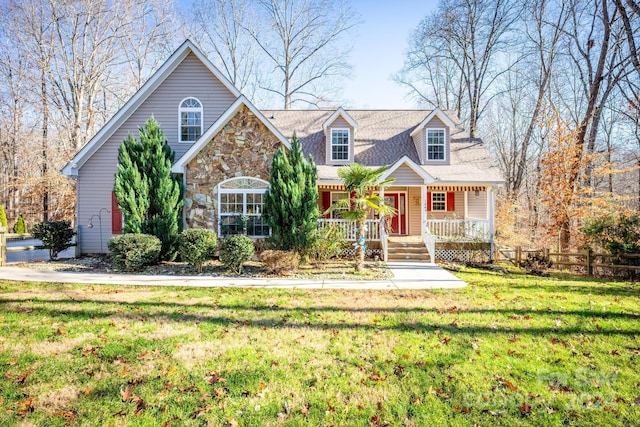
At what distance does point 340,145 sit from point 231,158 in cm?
545

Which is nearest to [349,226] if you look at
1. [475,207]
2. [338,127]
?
[338,127]

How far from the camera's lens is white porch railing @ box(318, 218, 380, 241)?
13.2m

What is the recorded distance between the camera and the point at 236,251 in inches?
398

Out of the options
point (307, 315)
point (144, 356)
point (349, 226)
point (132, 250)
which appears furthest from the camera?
point (349, 226)

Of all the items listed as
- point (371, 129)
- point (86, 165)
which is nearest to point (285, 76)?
point (371, 129)

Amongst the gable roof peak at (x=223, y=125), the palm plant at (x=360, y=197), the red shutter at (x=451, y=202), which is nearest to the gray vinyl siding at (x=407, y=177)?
the palm plant at (x=360, y=197)

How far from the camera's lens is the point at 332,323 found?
579cm

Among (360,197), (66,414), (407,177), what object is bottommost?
(66,414)

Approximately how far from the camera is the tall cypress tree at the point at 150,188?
37.2 ft

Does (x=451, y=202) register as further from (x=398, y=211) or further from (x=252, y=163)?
(x=252, y=163)

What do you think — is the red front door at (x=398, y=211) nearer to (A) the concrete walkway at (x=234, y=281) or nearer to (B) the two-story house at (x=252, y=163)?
(B) the two-story house at (x=252, y=163)

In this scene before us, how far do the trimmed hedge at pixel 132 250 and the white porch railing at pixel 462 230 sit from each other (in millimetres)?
9768

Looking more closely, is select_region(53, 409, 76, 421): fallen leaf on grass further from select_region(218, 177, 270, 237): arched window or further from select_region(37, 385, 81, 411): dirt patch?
select_region(218, 177, 270, 237): arched window

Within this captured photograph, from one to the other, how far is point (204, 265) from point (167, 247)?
5.10 ft
